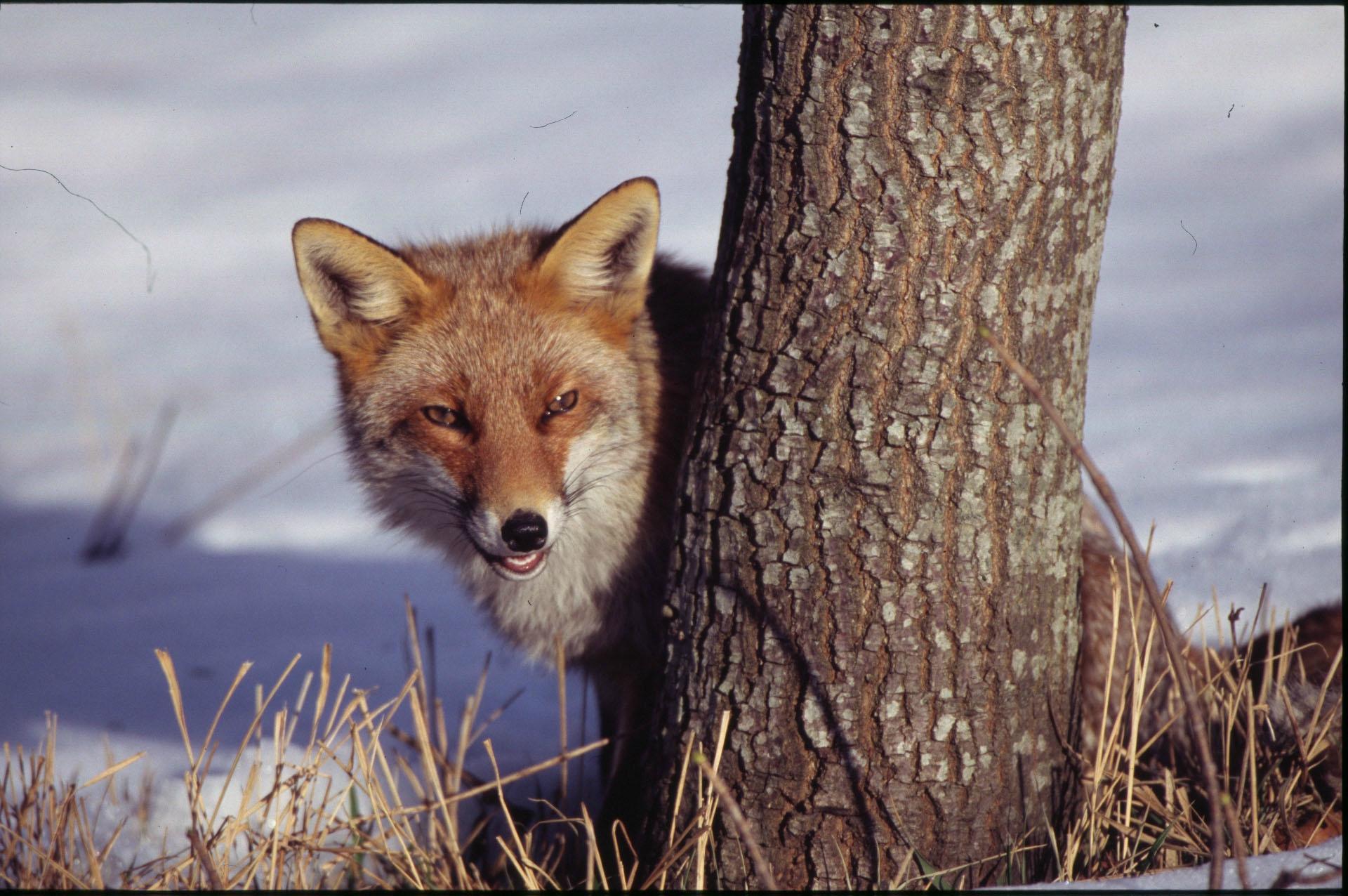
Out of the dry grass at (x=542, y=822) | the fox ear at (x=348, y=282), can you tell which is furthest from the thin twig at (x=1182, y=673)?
the fox ear at (x=348, y=282)

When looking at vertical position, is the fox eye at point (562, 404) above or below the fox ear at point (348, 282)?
below

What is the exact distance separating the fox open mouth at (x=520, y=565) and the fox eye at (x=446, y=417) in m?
0.41

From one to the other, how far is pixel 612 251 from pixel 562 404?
0.50 meters

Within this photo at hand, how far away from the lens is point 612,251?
10.0ft

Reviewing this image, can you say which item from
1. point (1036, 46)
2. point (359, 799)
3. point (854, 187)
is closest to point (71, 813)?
point (359, 799)

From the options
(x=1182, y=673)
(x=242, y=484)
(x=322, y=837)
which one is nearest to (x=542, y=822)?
(x=322, y=837)

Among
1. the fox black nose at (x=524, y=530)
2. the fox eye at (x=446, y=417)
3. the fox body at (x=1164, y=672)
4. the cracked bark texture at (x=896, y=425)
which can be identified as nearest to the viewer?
the cracked bark texture at (x=896, y=425)

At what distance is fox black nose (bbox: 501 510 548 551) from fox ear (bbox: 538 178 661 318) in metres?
0.78

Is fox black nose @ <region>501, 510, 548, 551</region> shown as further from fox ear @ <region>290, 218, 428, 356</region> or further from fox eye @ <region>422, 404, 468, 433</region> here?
fox ear @ <region>290, 218, 428, 356</region>

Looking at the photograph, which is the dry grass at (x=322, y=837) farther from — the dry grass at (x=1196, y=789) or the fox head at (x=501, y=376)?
the dry grass at (x=1196, y=789)

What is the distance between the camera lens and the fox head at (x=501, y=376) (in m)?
2.87

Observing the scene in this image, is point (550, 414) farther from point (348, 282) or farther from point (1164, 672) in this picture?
point (1164, 672)

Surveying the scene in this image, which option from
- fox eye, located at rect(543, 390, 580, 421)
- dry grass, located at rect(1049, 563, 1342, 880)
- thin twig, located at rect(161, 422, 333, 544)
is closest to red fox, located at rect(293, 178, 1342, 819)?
fox eye, located at rect(543, 390, 580, 421)

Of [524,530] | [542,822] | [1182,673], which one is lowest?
[542,822]
